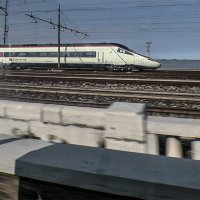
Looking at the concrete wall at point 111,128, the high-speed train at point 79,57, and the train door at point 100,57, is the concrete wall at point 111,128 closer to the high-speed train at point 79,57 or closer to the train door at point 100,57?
the high-speed train at point 79,57

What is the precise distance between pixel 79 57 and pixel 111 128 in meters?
34.4

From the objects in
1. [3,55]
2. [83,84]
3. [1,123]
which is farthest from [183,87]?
[3,55]

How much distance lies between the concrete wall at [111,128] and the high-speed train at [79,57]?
28.4 m

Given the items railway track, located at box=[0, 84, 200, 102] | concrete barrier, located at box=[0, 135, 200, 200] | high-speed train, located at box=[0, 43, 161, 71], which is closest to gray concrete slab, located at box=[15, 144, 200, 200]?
concrete barrier, located at box=[0, 135, 200, 200]

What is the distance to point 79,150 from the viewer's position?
12.4 feet

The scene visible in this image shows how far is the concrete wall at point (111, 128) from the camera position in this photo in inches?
156

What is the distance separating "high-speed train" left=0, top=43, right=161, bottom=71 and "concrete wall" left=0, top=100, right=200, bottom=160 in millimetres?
28401

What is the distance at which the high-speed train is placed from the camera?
35.4 meters

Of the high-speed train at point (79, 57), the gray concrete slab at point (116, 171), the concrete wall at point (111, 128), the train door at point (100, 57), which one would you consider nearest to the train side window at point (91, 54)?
the high-speed train at point (79, 57)

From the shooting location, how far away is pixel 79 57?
3803cm

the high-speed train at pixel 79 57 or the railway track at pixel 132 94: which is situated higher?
the high-speed train at pixel 79 57

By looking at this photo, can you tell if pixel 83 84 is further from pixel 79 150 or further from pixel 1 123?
pixel 79 150

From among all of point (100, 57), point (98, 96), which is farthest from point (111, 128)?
point (100, 57)

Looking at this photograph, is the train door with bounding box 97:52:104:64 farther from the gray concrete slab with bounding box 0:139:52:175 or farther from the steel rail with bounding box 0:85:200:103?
the gray concrete slab with bounding box 0:139:52:175
